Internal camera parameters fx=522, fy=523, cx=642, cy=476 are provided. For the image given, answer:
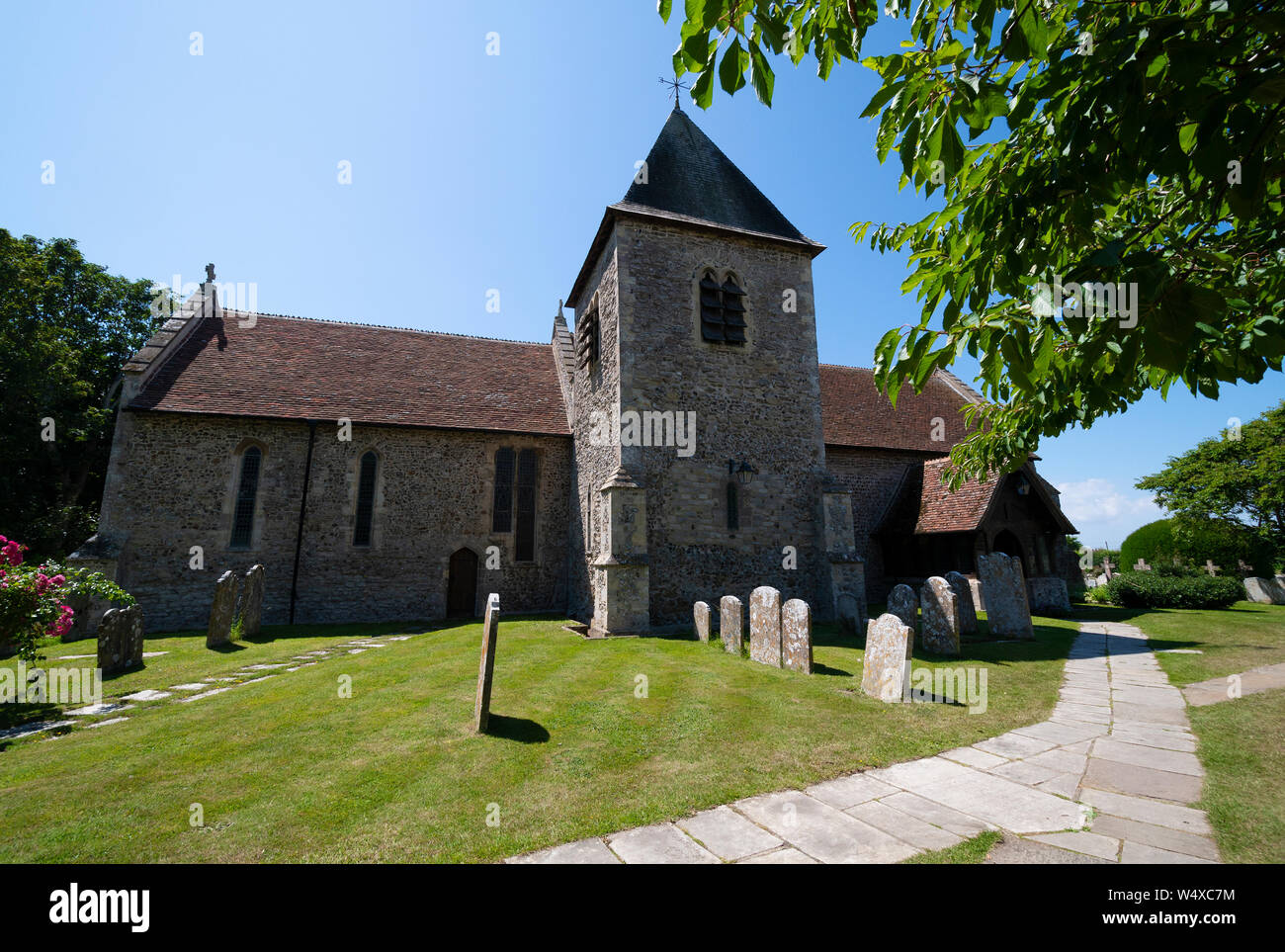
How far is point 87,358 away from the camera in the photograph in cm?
2025

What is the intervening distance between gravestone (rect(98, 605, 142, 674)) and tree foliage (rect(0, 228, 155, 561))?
12.6m

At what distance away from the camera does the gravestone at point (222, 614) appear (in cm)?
1045

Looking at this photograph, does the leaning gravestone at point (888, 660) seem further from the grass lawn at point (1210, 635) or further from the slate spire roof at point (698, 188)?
the slate spire roof at point (698, 188)

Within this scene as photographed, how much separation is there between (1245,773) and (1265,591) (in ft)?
66.3

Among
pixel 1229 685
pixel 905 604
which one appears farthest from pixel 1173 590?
pixel 1229 685

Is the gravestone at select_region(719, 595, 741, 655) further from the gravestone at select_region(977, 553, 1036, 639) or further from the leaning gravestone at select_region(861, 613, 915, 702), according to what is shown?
the gravestone at select_region(977, 553, 1036, 639)

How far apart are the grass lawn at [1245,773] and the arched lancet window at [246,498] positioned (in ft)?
58.2

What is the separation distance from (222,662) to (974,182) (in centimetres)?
1191

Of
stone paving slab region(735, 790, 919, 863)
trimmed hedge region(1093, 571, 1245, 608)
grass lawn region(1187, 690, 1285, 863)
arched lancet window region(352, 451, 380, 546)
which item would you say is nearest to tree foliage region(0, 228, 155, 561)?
arched lancet window region(352, 451, 380, 546)

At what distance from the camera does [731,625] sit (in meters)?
9.83
